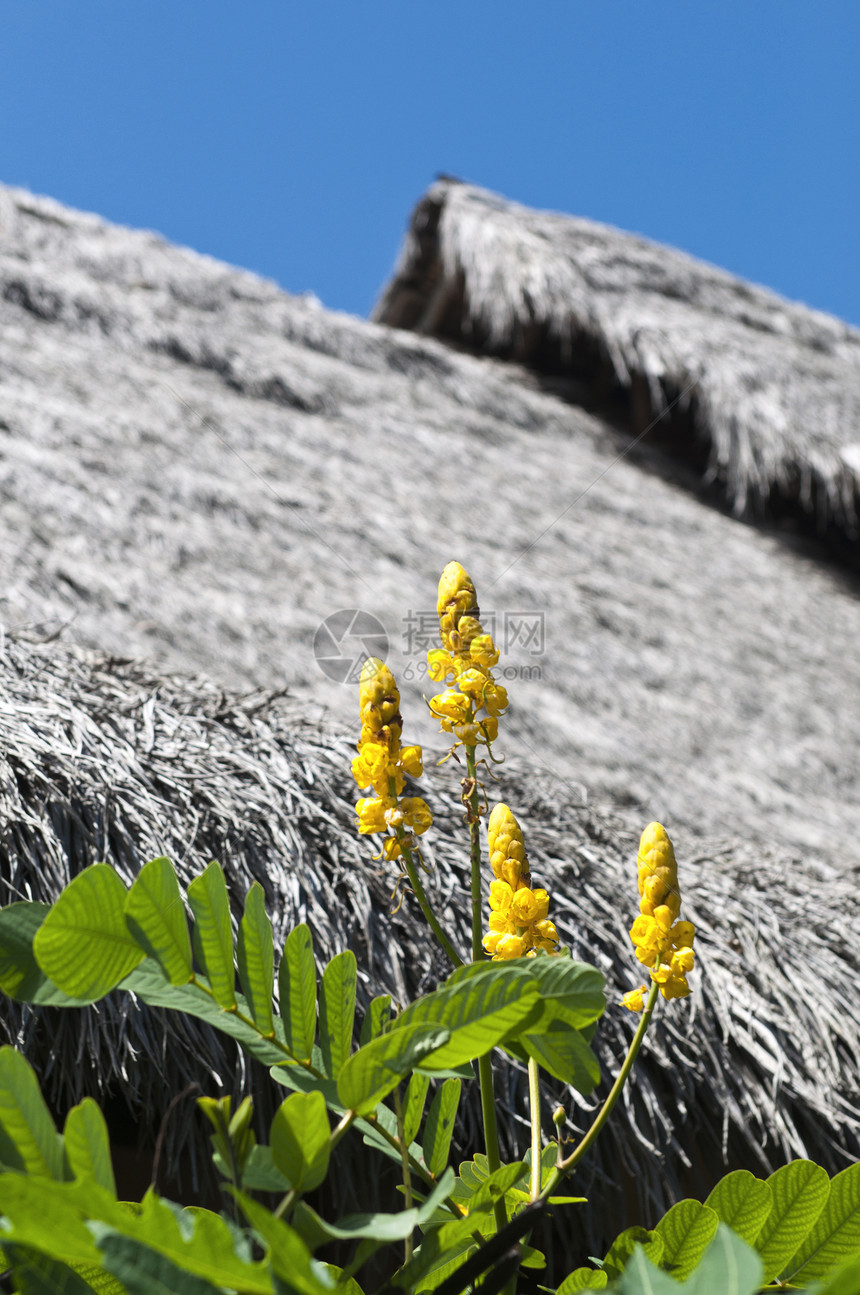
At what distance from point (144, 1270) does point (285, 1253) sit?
46 millimetres

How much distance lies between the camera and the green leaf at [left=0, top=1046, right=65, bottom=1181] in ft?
1.13

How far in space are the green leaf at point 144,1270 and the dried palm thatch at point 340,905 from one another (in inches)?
22.1

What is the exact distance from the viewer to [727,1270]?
0.96 ft

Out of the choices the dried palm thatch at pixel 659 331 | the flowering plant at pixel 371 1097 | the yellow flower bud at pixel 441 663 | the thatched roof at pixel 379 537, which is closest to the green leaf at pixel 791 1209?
the flowering plant at pixel 371 1097

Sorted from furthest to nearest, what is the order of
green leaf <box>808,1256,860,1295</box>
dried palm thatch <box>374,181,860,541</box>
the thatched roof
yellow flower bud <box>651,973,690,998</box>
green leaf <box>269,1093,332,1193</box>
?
dried palm thatch <box>374,181,860,541</box> < the thatched roof < yellow flower bud <box>651,973,690,998</box> < green leaf <box>269,1093,332,1193</box> < green leaf <box>808,1256,860,1295</box>

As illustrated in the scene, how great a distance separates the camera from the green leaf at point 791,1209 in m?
0.44

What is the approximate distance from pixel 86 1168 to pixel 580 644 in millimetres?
1889

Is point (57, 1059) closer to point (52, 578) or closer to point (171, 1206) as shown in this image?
point (171, 1206)

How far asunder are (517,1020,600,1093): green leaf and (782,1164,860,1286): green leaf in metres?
0.15

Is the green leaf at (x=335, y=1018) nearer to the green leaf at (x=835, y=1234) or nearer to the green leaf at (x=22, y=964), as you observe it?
the green leaf at (x=22, y=964)

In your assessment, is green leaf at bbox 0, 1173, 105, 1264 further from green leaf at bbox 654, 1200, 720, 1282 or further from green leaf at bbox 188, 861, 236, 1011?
green leaf at bbox 654, 1200, 720, 1282

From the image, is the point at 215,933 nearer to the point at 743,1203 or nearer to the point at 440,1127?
the point at 440,1127

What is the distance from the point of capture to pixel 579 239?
15.1 feet

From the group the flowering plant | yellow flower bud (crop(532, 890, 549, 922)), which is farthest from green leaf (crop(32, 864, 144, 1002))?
yellow flower bud (crop(532, 890, 549, 922))
